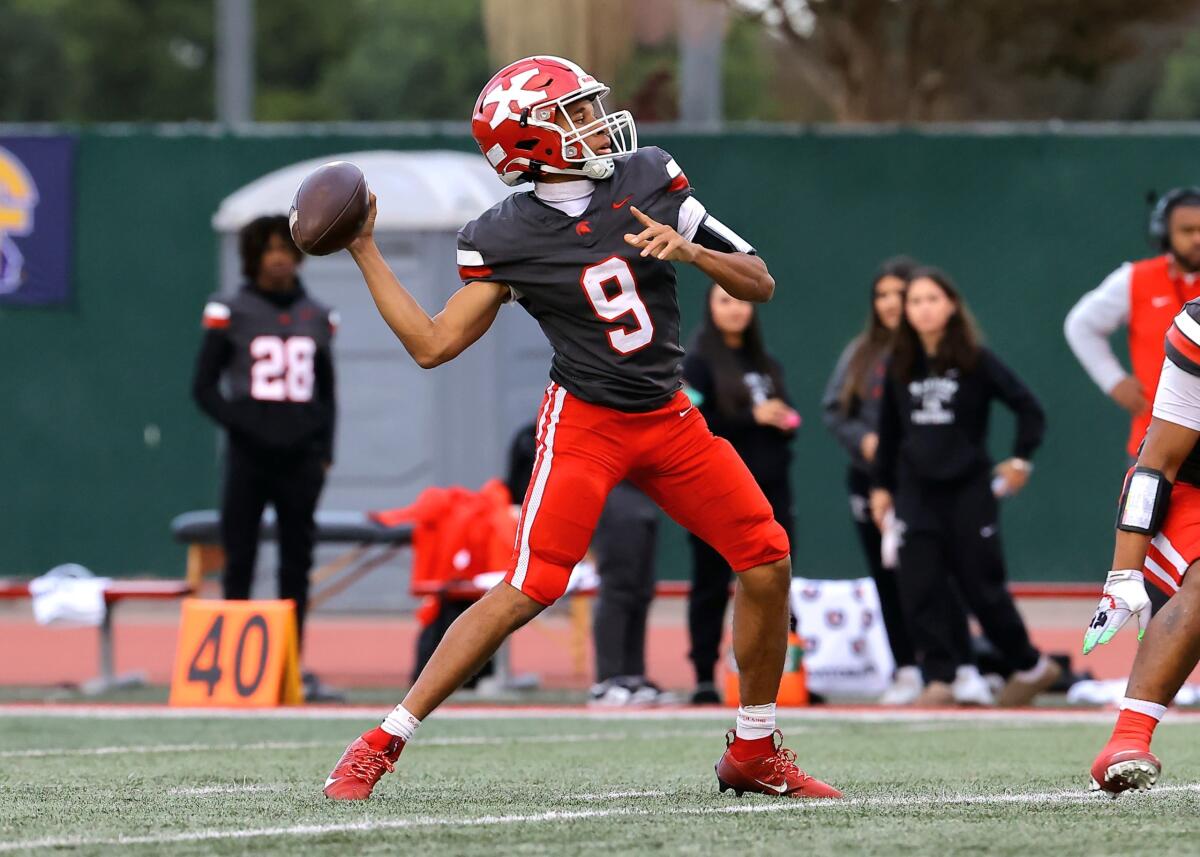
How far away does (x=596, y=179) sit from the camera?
5906 millimetres

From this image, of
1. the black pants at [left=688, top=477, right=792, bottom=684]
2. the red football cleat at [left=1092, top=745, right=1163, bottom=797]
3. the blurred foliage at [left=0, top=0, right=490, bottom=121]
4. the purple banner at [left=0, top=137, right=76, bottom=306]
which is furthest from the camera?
the blurred foliage at [left=0, top=0, right=490, bottom=121]

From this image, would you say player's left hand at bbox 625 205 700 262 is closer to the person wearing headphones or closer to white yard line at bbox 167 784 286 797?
white yard line at bbox 167 784 286 797

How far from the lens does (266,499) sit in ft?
33.8

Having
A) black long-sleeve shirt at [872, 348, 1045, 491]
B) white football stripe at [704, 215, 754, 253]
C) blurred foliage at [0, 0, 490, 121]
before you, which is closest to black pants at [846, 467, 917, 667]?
black long-sleeve shirt at [872, 348, 1045, 491]

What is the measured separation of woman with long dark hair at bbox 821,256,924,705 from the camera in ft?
34.4

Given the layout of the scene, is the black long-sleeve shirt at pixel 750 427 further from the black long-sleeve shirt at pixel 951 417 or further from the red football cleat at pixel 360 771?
the red football cleat at pixel 360 771

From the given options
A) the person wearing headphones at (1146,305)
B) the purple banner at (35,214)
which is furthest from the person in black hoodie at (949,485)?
the purple banner at (35,214)

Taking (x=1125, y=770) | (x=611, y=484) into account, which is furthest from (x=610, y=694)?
(x=1125, y=770)

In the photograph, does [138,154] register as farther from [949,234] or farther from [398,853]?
[398,853]

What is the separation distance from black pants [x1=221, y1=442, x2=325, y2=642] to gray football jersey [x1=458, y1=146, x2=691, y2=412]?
14.8ft

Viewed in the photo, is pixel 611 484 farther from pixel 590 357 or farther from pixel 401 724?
pixel 401 724

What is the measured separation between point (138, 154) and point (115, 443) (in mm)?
2033

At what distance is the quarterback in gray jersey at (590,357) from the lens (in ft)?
18.8

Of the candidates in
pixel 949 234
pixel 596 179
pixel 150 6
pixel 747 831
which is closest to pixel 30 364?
pixel 949 234
